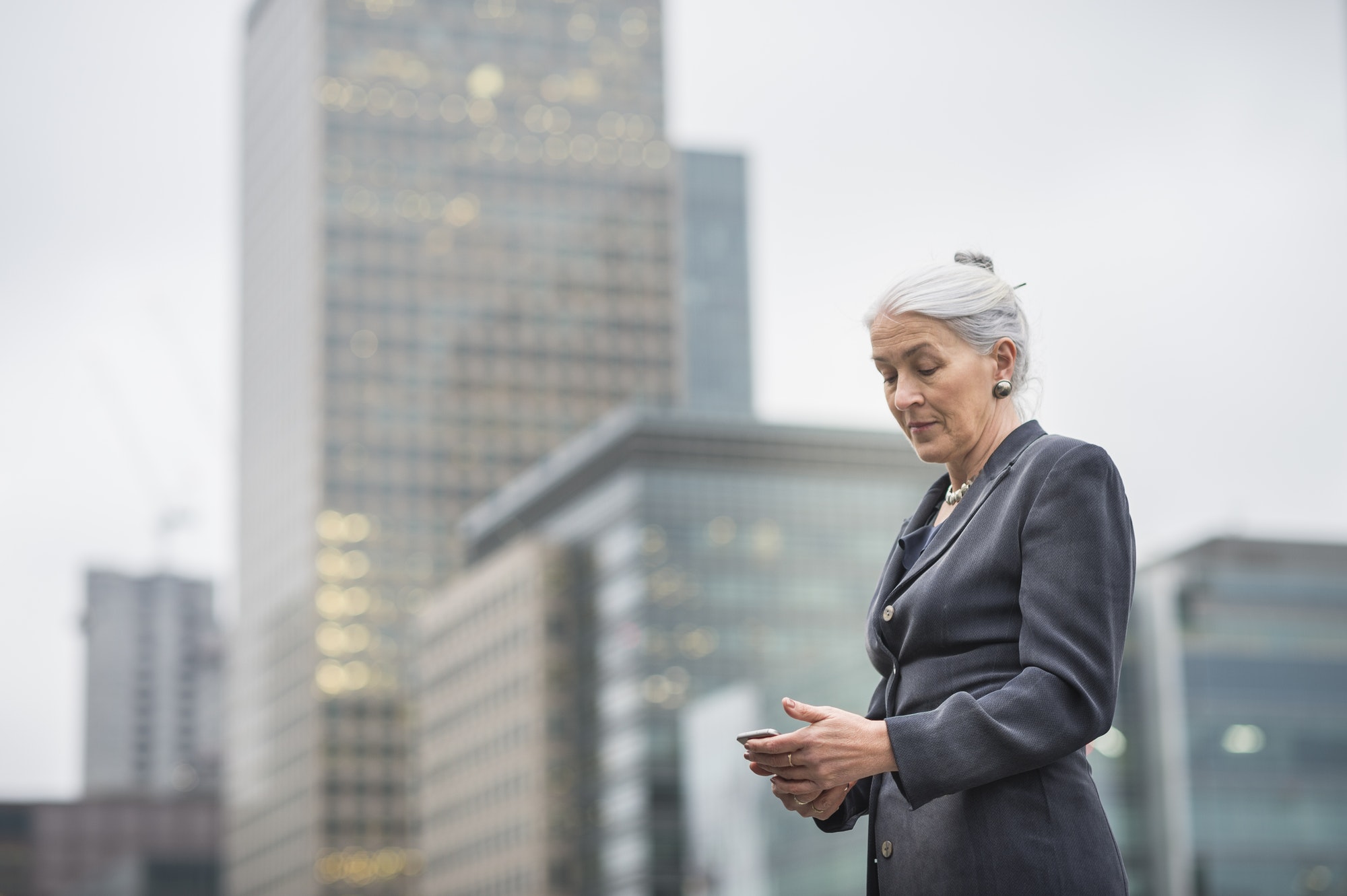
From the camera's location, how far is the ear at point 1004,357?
3.20 metres

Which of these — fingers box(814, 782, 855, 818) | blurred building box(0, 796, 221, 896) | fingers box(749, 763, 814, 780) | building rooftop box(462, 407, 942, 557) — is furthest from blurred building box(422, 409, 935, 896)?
fingers box(749, 763, 814, 780)

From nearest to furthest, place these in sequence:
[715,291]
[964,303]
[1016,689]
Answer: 1. [1016,689]
2. [964,303]
3. [715,291]

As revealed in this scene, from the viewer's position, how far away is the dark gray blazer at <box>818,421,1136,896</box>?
112 inches

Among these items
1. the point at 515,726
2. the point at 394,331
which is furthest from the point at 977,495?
the point at 394,331

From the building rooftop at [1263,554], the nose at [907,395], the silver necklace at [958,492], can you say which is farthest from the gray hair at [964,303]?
the building rooftop at [1263,554]

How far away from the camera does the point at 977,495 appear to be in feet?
10.5

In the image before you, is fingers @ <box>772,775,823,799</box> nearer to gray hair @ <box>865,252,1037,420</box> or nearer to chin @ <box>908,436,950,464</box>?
chin @ <box>908,436,950,464</box>

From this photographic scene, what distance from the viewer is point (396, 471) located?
141125 mm

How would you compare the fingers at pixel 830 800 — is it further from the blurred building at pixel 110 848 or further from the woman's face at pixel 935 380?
the blurred building at pixel 110 848

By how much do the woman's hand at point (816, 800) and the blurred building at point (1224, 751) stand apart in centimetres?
5399

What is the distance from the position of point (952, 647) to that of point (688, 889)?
3345 inches

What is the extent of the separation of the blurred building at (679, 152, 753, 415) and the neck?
159 metres

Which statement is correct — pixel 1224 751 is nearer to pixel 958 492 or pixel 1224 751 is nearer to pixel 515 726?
pixel 958 492

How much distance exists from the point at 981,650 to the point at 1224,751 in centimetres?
5744
